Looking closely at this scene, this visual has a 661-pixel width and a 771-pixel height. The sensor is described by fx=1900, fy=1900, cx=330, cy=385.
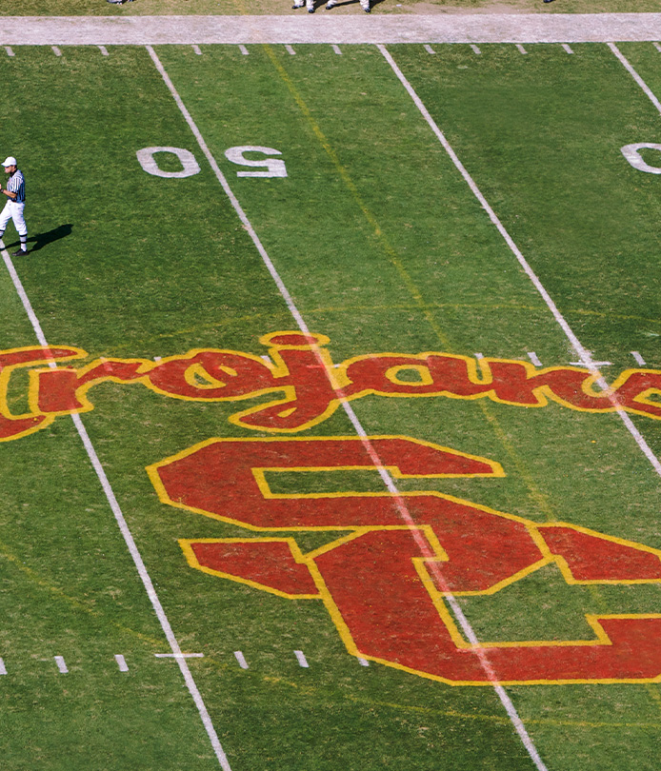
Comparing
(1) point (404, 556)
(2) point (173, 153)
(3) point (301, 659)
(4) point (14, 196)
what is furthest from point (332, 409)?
(2) point (173, 153)

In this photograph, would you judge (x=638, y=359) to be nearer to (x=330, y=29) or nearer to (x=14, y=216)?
(x=14, y=216)

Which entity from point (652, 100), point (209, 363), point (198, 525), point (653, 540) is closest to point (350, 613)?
point (198, 525)

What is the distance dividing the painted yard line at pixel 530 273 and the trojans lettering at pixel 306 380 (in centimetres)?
23

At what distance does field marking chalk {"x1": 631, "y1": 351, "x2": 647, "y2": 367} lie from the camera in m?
30.4

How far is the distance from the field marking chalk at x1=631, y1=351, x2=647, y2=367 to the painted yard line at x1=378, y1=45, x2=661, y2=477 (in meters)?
0.71

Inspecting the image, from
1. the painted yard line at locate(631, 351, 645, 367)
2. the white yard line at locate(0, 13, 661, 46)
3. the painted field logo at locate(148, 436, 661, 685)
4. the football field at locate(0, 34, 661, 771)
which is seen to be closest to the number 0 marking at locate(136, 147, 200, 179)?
the football field at locate(0, 34, 661, 771)

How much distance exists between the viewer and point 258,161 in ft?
116

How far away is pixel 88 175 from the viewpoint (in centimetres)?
3484

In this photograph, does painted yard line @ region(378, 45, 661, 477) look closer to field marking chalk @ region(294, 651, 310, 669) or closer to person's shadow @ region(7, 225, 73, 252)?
field marking chalk @ region(294, 651, 310, 669)

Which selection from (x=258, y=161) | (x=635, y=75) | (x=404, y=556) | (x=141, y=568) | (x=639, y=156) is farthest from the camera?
(x=635, y=75)

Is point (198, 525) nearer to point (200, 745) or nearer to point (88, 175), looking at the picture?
point (200, 745)

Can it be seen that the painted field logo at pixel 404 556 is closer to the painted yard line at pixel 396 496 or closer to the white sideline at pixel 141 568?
the painted yard line at pixel 396 496

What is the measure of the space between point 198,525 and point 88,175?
10795 mm

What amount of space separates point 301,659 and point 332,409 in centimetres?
602
